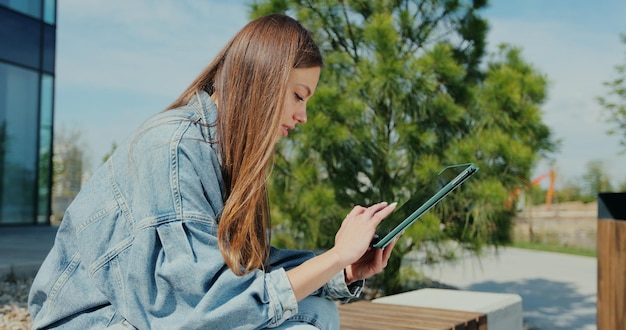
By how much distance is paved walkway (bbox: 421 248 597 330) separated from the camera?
575 cm

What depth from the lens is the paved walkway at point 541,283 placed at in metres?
5.75

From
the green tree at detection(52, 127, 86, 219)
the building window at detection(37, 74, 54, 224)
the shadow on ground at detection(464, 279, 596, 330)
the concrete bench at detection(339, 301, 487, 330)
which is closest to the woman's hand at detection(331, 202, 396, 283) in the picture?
the concrete bench at detection(339, 301, 487, 330)

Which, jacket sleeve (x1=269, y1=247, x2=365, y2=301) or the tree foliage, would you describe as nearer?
Result: jacket sleeve (x1=269, y1=247, x2=365, y2=301)

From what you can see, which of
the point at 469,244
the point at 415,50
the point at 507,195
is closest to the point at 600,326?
the point at 507,195

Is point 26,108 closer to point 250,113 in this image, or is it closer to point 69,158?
point 69,158

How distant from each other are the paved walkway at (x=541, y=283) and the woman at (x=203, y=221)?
4.04 meters

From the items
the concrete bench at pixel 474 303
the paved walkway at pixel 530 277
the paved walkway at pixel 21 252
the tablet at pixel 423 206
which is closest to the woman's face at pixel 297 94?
the tablet at pixel 423 206

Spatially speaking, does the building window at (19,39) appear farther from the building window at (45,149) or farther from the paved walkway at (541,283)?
the paved walkway at (541,283)

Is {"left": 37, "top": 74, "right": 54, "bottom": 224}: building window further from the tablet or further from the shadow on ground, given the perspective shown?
the tablet

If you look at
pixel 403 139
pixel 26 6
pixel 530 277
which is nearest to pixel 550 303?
pixel 530 277

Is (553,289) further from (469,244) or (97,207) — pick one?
(97,207)

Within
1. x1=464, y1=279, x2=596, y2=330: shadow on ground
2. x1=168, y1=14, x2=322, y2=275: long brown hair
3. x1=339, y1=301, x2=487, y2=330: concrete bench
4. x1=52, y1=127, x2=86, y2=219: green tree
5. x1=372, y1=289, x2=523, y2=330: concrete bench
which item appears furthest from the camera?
x1=52, y1=127, x2=86, y2=219: green tree

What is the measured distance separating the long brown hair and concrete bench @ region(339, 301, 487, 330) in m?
1.24

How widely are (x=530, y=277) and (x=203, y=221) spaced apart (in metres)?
7.62
